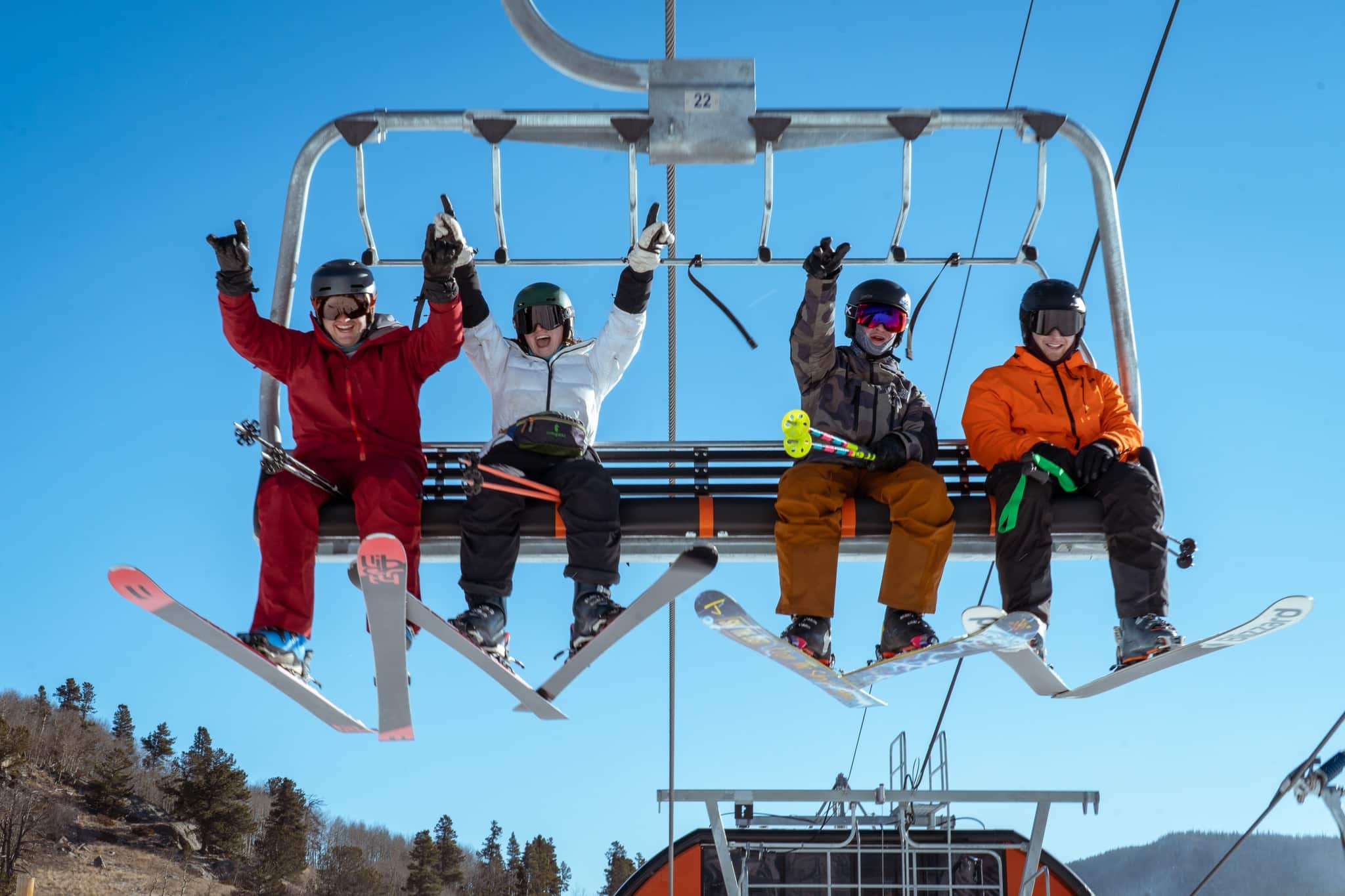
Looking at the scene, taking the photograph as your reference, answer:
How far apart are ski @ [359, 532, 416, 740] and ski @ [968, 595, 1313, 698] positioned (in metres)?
1.94

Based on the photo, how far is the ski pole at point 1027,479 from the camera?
4.61m

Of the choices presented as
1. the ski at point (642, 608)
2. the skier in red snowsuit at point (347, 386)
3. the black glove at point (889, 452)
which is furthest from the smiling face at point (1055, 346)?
the skier in red snowsuit at point (347, 386)

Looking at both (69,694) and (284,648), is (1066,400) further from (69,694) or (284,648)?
(69,694)

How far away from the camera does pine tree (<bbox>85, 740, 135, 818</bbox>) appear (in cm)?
5944

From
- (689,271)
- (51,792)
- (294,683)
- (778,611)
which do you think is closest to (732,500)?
(778,611)

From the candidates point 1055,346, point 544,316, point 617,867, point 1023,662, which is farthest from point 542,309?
point 617,867

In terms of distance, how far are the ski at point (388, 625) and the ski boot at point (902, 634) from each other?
1527 millimetres

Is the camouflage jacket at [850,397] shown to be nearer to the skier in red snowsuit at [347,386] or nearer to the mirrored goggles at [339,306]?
the skier in red snowsuit at [347,386]

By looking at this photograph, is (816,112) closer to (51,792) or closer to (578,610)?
(578,610)

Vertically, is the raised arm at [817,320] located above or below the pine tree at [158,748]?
below

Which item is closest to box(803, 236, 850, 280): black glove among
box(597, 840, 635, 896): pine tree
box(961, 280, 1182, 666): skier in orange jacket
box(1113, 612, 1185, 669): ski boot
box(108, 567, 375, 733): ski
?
box(961, 280, 1182, 666): skier in orange jacket

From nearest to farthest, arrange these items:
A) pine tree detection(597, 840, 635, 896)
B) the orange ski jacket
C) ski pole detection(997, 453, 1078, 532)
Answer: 1. ski pole detection(997, 453, 1078, 532)
2. the orange ski jacket
3. pine tree detection(597, 840, 635, 896)

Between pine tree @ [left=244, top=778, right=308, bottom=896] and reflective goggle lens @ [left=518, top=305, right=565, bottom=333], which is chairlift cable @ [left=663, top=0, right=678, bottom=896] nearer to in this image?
reflective goggle lens @ [left=518, top=305, right=565, bottom=333]

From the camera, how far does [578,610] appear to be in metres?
4.48
